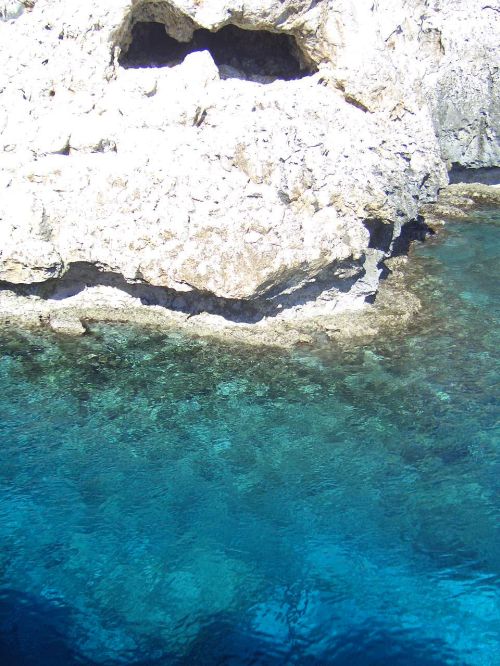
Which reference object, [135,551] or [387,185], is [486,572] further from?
[387,185]

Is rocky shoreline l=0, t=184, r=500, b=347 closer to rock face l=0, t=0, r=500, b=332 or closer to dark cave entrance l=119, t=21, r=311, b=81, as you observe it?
rock face l=0, t=0, r=500, b=332

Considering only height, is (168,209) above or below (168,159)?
below

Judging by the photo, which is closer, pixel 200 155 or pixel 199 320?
pixel 200 155

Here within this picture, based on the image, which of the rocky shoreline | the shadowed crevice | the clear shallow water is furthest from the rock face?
the clear shallow water

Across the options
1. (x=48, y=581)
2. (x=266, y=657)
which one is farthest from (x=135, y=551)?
(x=266, y=657)

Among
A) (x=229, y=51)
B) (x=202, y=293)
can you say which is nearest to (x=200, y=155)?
(x=202, y=293)

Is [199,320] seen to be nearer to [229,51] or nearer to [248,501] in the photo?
[248,501]
